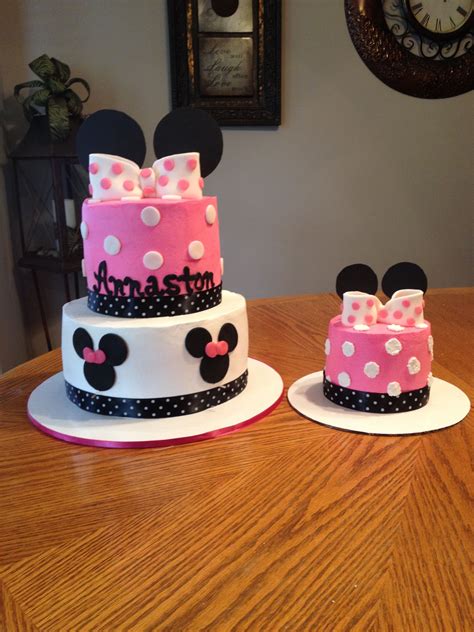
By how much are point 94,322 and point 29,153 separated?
1439mm

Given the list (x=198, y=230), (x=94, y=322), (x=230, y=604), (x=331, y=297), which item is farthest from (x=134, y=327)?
(x=331, y=297)

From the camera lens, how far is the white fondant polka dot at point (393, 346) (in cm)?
100

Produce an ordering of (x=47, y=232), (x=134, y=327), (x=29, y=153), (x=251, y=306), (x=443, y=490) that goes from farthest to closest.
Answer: (x=47, y=232) → (x=29, y=153) → (x=251, y=306) → (x=134, y=327) → (x=443, y=490)

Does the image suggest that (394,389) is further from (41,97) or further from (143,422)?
(41,97)

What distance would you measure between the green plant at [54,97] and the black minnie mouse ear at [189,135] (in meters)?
1.17

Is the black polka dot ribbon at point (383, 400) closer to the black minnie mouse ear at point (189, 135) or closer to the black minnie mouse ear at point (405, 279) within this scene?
the black minnie mouse ear at point (405, 279)

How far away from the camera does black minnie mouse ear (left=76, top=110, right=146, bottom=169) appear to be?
45.6 inches

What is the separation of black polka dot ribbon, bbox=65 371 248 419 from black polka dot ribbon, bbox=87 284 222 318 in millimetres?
157

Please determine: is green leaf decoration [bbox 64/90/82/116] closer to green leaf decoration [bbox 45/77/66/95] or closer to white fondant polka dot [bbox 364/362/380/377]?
green leaf decoration [bbox 45/77/66/95]

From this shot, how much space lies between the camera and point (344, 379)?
1.06 metres

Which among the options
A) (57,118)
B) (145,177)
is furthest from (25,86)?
(145,177)

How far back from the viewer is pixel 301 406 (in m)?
1.09

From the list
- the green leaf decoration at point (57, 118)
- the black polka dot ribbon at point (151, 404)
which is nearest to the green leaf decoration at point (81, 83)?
the green leaf decoration at point (57, 118)

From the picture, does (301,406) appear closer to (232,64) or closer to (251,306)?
(251,306)
